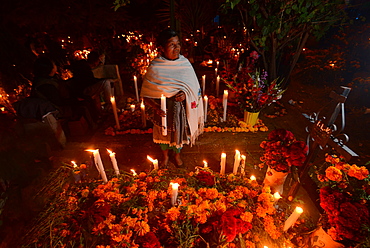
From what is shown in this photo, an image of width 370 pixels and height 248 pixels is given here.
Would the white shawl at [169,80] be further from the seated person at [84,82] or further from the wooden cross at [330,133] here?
the seated person at [84,82]

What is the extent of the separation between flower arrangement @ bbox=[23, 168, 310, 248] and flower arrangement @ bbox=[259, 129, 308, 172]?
15.5 inches

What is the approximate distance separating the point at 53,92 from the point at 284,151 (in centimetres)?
430

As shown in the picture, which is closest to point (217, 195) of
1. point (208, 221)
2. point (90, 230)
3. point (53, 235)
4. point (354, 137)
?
point (208, 221)

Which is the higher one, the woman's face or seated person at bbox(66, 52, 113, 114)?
the woman's face

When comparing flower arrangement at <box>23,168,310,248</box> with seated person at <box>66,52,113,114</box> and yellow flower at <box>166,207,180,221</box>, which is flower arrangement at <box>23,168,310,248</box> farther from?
seated person at <box>66,52,113,114</box>

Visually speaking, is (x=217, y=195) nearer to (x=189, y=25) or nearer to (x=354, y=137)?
(x=354, y=137)

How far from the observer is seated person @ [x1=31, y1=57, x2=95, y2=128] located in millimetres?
3773

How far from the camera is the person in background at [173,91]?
8.68 feet

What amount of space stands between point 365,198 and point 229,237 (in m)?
1.37

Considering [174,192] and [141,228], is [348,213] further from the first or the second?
[141,228]

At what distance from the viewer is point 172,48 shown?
2562 mm

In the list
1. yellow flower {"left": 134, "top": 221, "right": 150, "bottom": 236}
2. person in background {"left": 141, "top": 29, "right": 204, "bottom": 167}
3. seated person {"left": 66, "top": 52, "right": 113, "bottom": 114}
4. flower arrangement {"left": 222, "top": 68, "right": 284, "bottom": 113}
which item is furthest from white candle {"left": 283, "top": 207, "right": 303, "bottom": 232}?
seated person {"left": 66, "top": 52, "right": 113, "bottom": 114}

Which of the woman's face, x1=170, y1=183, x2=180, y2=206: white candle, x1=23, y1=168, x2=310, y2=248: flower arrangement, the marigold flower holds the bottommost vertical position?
x1=23, y1=168, x2=310, y2=248: flower arrangement

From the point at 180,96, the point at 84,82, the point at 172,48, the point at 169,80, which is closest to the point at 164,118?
the point at 180,96
